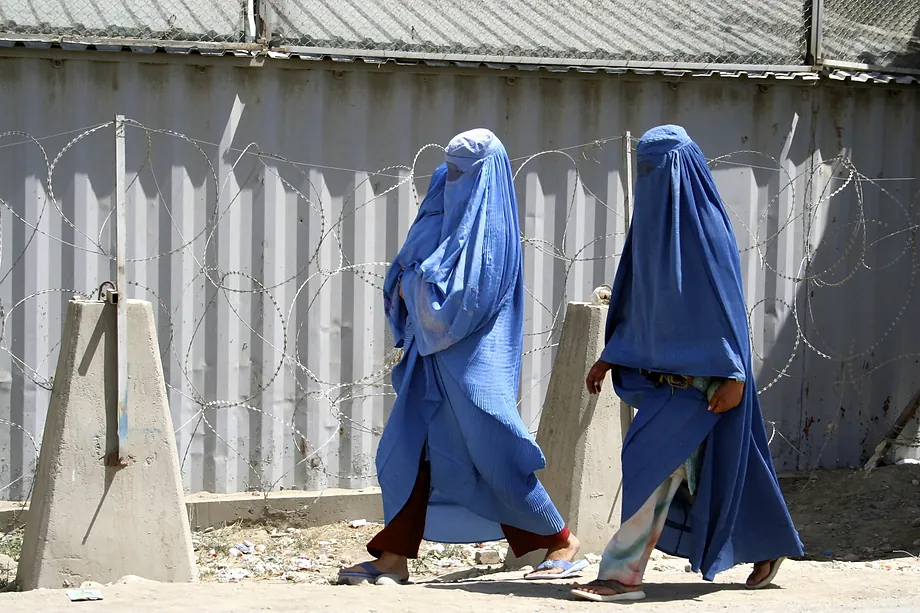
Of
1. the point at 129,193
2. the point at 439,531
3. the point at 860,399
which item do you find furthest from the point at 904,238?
the point at 129,193

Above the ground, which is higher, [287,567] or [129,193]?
[129,193]

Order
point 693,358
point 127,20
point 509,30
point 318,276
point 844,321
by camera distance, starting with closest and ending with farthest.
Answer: point 693,358
point 127,20
point 318,276
point 509,30
point 844,321

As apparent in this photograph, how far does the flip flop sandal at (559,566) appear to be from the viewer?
4.43m

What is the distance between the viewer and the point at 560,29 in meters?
6.50

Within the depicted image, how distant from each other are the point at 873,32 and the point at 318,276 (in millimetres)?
3610

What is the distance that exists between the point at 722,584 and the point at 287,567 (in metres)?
1.99

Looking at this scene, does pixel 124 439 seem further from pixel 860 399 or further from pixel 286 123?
pixel 860 399

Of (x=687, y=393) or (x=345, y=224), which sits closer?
(x=687, y=393)

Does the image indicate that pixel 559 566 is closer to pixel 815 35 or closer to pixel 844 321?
pixel 844 321

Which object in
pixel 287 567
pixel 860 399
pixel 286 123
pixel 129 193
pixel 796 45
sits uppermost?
pixel 796 45

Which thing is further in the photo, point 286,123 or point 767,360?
point 767,360

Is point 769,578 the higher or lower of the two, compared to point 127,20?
lower

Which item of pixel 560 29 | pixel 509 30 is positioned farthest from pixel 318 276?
pixel 560 29

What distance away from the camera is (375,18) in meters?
6.12
